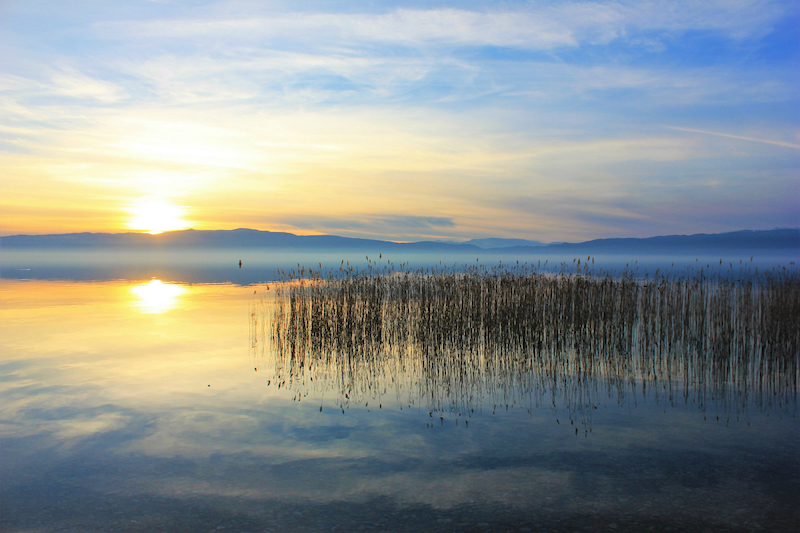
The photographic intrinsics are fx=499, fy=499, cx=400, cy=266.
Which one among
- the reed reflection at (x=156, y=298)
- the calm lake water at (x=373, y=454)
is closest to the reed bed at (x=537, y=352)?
the calm lake water at (x=373, y=454)

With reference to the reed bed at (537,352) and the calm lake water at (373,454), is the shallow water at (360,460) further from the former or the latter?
the reed bed at (537,352)

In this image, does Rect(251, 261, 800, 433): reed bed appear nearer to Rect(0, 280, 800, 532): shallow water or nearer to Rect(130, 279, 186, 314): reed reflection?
Rect(0, 280, 800, 532): shallow water

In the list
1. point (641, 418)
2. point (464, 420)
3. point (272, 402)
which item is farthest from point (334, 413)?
point (641, 418)

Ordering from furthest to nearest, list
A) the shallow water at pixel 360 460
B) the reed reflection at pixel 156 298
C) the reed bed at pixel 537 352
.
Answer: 1. the reed reflection at pixel 156 298
2. the reed bed at pixel 537 352
3. the shallow water at pixel 360 460

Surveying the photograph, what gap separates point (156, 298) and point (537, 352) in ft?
50.1

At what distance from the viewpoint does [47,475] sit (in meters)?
4.47

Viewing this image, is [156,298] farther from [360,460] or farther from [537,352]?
[360,460]

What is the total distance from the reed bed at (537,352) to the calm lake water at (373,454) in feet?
0.32

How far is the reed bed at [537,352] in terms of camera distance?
6.84m

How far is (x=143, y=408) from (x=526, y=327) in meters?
6.98

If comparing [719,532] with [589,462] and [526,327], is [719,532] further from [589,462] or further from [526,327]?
[526,327]

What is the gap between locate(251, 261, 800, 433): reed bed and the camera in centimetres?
684

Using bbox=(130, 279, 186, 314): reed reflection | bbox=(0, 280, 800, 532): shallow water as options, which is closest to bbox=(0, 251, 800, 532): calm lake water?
bbox=(0, 280, 800, 532): shallow water

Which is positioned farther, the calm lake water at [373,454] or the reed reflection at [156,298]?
the reed reflection at [156,298]
